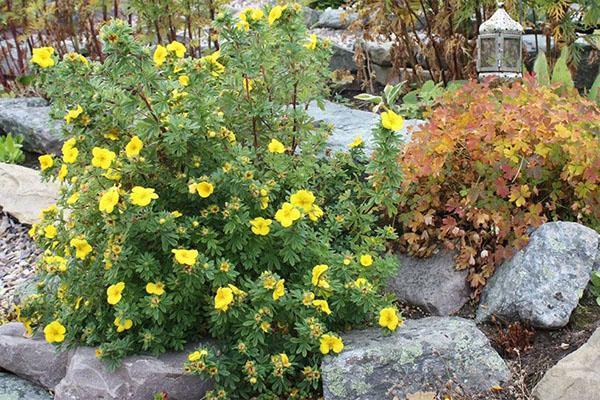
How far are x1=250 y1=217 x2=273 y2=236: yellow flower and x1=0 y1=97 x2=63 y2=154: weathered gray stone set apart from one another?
333 centimetres

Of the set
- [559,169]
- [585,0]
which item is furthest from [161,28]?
[559,169]

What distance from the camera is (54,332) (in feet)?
10.2

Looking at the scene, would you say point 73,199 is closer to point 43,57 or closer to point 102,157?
point 102,157

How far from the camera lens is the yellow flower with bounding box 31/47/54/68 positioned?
304 centimetres

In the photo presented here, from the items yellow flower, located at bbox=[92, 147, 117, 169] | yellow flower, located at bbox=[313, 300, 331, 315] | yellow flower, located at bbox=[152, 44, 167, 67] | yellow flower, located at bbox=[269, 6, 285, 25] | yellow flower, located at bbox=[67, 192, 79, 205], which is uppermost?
yellow flower, located at bbox=[269, 6, 285, 25]

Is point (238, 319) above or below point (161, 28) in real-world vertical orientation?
below

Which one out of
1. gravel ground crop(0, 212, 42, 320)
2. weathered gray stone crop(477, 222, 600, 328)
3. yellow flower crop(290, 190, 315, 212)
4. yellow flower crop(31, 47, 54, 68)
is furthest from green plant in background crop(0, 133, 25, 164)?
weathered gray stone crop(477, 222, 600, 328)

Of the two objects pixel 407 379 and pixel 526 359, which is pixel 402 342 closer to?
pixel 407 379

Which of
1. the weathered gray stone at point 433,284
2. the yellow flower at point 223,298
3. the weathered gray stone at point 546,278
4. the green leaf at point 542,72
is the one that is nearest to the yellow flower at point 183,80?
the yellow flower at point 223,298

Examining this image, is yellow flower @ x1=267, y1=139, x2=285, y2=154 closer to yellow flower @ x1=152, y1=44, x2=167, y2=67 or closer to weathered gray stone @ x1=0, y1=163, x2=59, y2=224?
yellow flower @ x1=152, y1=44, x2=167, y2=67

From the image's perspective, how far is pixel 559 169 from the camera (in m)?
3.67

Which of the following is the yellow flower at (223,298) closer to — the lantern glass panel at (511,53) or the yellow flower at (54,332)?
the yellow flower at (54,332)

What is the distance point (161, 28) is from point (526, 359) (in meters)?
4.57

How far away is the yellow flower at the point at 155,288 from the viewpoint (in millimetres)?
2904
